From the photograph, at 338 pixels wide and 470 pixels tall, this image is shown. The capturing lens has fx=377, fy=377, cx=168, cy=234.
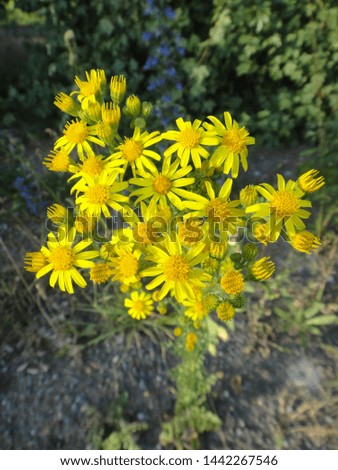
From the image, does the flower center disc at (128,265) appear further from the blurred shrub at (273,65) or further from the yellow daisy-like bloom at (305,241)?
the blurred shrub at (273,65)

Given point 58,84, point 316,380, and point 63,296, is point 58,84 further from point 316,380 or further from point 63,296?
point 316,380

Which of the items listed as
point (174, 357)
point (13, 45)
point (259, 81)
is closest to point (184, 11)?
point (259, 81)

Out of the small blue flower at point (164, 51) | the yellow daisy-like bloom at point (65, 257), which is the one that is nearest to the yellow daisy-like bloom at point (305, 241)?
the yellow daisy-like bloom at point (65, 257)

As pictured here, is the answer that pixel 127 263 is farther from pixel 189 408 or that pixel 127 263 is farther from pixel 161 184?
pixel 189 408

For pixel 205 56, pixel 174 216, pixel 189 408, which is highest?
pixel 205 56

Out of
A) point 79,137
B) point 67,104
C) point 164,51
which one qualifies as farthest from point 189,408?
point 164,51

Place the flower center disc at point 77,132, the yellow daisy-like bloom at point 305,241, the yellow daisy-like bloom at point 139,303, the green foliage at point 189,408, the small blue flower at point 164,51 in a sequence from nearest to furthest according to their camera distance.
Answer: the yellow daisy-like bloom at point 305,241 → the flower center disc at point 77,132 → the yellow daisy-like bloom at point 139,303 → the green foliage at point 189,408 → the small blue flower at point 164,51
